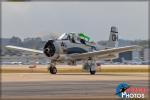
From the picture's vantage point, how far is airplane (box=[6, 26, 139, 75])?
42.9 meters

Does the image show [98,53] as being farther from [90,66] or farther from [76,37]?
[76,37]

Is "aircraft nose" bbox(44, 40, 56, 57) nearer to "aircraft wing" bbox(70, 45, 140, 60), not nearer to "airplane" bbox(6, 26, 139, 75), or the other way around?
"airplane" bbox(6, 26, 139, 75)

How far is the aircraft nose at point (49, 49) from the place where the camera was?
4266 centimetres

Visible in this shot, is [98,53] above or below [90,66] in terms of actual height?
above

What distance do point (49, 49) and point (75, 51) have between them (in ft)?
9.49

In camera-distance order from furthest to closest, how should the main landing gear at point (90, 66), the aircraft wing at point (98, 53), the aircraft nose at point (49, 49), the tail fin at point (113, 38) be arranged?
the tail fin at point (113, 38)
the main landing gear at point (90, 66)
the aircraft wing at point (98, 53)
the aircraft nose at point (49, 49)

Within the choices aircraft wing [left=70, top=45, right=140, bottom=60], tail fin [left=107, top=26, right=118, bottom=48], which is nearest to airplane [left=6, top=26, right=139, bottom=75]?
aircraft wing [left=70, top=45, right=140, bottom=60]

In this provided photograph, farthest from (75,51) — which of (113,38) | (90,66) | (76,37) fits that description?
(113,38)

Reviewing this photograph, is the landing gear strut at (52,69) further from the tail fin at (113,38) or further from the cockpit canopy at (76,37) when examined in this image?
the tail fin at (113,38)

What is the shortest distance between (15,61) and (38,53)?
78333 mm

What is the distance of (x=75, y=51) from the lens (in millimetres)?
44438

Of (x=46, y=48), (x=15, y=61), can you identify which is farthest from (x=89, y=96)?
(x=15, y=61)

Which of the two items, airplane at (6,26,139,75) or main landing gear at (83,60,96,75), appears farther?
main landing gear at (83,60,96,75)

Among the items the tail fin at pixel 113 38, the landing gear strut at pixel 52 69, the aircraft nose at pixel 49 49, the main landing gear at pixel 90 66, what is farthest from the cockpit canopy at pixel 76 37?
→ the tail fin at pixel 113 38
